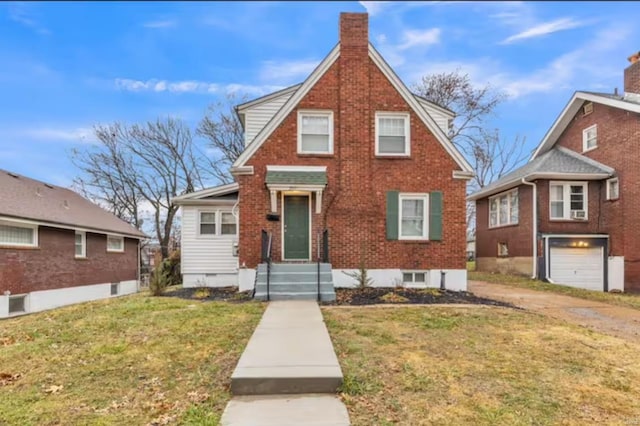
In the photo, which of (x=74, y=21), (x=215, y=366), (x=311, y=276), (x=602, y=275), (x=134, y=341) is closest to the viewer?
(x=74, y=21)

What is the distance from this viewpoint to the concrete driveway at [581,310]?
766 cm

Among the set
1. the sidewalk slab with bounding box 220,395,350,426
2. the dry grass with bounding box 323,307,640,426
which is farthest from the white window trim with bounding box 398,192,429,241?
the sidewalk slab with bounding box 220,395,350,426

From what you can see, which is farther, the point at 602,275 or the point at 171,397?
the point at 602,275

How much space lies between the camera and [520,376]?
4.54 m

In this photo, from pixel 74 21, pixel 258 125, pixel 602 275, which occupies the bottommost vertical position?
pixel 602 275

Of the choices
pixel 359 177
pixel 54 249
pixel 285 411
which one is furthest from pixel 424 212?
pixel 54 249

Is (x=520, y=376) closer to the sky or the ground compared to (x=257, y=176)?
closer to the ground

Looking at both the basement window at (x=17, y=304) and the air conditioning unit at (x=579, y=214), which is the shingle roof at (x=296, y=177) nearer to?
the basement window at (x=17, y=304)

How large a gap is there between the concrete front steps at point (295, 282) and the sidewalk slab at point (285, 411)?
535 cm

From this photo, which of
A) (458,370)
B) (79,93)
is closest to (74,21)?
(458,370)

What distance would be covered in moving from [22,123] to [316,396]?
61.5ft

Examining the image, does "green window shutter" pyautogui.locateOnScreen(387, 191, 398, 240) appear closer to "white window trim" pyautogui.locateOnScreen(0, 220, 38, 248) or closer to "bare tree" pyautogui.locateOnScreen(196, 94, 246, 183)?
"white window trim" pyautogui.locateOnScreen(0, 220, 38, 248)

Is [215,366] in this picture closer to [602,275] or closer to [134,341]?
[134,341]

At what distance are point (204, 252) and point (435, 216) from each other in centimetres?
804
